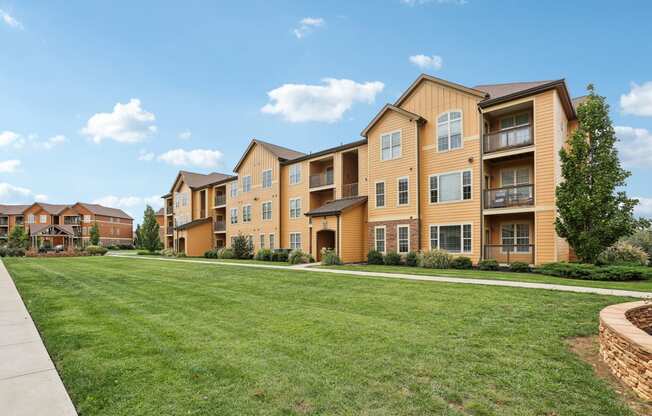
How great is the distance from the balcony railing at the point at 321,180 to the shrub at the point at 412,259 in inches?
381

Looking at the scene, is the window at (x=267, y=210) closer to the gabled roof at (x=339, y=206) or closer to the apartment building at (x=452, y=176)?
the apartment building at (x=452, y=176)

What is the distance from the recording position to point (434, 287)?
1084cm

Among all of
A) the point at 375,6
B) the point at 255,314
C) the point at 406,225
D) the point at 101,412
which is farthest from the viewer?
the point at 406,225

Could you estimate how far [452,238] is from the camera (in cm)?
2003

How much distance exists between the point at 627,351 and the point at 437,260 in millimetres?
14916

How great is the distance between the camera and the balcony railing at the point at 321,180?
27.7m

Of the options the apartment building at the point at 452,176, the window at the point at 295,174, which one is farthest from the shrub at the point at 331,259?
the window at the point at 295,174

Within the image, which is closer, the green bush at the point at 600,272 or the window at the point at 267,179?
the green bush at the point at 600,272

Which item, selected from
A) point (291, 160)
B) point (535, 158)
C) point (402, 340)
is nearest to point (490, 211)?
point (535, 158)

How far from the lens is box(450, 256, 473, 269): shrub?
18.4m

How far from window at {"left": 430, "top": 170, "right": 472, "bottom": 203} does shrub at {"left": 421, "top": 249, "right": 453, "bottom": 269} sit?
333 cm

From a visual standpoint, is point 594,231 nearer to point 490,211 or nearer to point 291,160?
point 490,211

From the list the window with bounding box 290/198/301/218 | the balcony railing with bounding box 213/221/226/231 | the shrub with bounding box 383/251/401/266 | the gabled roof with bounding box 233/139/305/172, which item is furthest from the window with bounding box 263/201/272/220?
the shrub with bounding box 383/251/401/266

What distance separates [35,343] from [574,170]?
19437 millimetres
